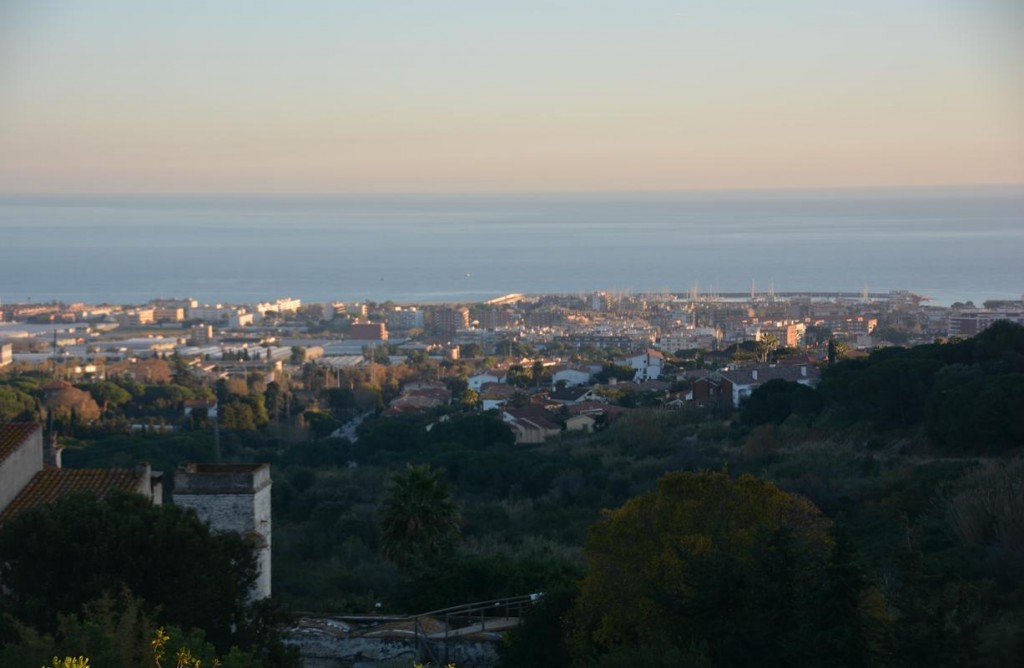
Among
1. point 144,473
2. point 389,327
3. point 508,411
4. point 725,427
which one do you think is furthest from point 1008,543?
point 389,327

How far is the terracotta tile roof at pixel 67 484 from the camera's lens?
39.9 feet

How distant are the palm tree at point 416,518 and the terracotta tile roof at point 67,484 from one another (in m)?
4.76

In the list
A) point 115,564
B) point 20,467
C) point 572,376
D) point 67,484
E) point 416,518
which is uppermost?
point 20,467

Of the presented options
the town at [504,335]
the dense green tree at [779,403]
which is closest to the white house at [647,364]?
the town at [504,335]

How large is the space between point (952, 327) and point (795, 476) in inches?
1054

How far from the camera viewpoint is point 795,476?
2030 cm

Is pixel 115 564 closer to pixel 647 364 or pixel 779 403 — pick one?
pixel 779 403

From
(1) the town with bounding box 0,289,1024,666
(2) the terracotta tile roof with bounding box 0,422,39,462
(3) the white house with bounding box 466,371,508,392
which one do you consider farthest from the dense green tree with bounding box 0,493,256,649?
(3) the white house with bounding box 466,371,508,392

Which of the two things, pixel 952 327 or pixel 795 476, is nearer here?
pixel 795 476

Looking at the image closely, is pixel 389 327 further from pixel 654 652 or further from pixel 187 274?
pixel 654 652

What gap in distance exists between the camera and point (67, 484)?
12562 millimetres

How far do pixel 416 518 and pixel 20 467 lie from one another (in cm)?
560

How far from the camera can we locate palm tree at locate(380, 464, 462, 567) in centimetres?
1694

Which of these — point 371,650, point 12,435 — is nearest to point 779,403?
point 371,650
